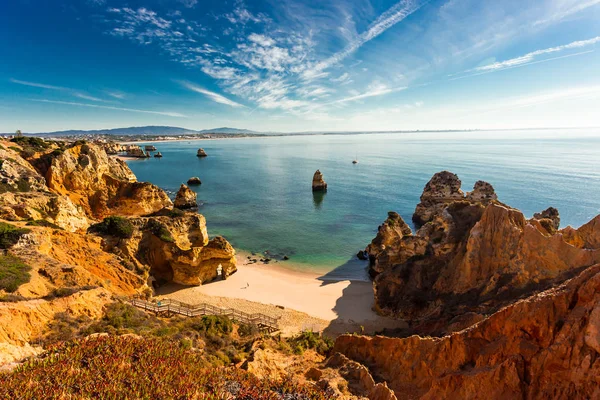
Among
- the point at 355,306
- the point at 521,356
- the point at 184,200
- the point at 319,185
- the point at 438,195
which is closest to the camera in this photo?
the point at 521,356

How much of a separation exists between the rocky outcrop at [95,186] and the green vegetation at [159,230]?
16.7 m

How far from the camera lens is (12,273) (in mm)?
15117

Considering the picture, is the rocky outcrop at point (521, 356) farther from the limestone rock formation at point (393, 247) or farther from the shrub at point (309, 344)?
the limestone rock formation at point (393, 247)

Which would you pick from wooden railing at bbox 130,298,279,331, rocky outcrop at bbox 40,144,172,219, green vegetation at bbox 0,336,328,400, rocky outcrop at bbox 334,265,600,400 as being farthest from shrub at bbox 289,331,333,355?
rocky outcrop at bbox 40,144,172,219

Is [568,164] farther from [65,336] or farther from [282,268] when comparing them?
[65,336]

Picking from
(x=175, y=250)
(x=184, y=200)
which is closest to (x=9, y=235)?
(x=175, y=250)

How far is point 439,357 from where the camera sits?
11.6 meters

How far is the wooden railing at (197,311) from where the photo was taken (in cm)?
1859

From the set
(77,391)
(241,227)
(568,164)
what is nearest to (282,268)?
(241,227)

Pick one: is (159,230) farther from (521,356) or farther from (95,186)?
(521,356)

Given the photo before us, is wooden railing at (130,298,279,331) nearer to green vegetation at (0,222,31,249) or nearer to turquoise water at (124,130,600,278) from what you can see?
green vegetation at (0,222,31,249)

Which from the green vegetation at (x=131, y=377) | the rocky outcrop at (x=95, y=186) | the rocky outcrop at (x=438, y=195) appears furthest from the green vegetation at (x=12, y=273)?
the rocky outcrop at (x=438, y=195)

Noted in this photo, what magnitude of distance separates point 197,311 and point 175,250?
955cm

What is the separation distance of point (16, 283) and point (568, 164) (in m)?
138
